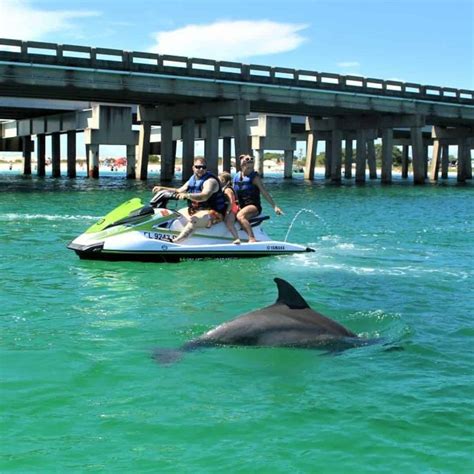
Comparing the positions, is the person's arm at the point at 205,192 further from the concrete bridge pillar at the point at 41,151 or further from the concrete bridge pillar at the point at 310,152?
the concrete bridge pillar at the point at 41,151

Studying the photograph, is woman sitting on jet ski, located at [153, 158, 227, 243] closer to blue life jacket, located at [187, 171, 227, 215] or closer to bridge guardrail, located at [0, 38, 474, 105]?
blue life jacket, located at [187, 171, 227, 215]

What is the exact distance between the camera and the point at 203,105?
53.6 m

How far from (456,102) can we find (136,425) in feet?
204

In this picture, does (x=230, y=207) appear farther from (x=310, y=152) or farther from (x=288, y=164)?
(x=288, y=164)

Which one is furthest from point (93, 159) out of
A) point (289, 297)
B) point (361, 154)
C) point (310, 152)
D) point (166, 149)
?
point (289, 297)

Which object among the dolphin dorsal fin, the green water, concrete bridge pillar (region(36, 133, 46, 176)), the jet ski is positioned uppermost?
concrete bridge pillar (region(36, 133, 46, 176))

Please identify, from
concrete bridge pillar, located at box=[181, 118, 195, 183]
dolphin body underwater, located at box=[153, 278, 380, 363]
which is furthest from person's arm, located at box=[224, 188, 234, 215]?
concrete bridge pillar, located at box=[181, 118, 195, 183]

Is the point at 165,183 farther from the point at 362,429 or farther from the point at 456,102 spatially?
the point at 362,429

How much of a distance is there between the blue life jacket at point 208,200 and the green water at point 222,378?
1534 mm

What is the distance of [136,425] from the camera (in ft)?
19.6

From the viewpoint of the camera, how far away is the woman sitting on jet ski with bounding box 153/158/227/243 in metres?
14.5

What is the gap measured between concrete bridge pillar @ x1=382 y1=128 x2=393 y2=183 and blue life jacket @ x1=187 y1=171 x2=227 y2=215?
50496 mm

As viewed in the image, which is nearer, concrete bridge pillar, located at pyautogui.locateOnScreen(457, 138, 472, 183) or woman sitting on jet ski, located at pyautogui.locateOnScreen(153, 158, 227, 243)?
woman sitting on jet ski, located at pyautogui.locateOnScreen(153, 158, 227, 243)

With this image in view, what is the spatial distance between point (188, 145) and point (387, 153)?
17599 mm
